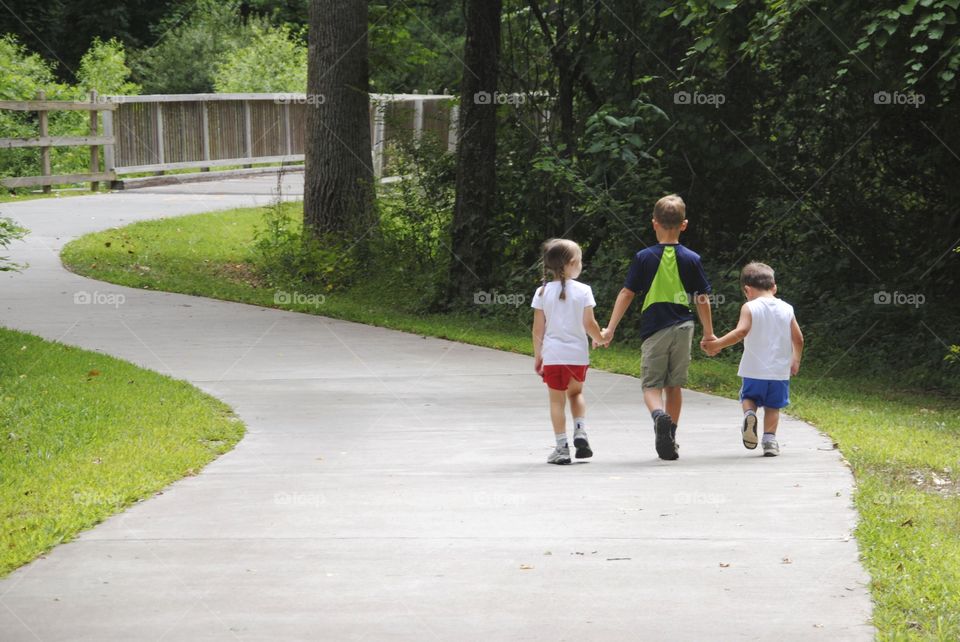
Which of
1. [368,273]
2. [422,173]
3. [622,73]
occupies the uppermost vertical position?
[622,73]

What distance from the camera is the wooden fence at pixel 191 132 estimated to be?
26734mm

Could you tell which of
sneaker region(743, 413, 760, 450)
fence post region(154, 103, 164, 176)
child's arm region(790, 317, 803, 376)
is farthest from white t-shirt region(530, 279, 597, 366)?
fence post region(154, 103, 164, 176)

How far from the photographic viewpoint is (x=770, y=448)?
779 cm

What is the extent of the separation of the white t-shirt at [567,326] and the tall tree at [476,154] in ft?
25.5

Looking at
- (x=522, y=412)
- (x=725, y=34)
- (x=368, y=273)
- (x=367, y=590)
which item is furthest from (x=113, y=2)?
(x=367, y=590)

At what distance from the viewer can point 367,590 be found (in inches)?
195

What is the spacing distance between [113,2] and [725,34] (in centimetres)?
3941

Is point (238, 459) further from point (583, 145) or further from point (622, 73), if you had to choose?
point (622, 73)

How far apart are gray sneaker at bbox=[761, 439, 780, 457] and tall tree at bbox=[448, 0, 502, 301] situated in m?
8.08

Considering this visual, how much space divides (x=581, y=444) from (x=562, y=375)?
0.42 metres
